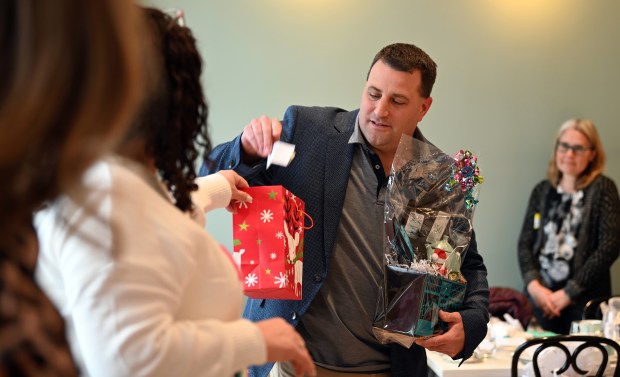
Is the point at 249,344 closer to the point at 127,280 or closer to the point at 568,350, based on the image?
the point at 127,280

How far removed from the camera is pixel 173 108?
0.98 meters

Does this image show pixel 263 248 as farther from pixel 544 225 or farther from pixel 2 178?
Result: pixel 544 225

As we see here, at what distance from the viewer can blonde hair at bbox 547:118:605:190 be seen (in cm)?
384

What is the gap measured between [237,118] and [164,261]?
306cm

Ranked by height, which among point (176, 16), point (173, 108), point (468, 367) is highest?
point (176, 16)

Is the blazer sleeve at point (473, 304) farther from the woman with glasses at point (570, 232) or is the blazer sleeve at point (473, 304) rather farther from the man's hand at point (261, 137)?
the woman with glasses at point (570, 232)

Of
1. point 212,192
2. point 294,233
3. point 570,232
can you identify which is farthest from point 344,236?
point 570,232

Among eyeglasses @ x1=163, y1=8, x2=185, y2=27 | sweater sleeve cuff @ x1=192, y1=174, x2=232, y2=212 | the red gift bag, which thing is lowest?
the red gift bag

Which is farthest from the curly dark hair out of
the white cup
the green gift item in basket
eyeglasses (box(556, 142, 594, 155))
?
eyeglasses (box(556, 142, 594, 155))

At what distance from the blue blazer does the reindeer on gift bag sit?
124 mm

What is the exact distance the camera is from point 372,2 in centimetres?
393

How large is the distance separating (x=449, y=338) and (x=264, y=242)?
59 centimetres

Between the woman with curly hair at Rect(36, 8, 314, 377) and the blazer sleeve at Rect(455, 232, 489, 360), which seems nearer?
the woman with curly hair at Rect(36, 8, 314, 377)

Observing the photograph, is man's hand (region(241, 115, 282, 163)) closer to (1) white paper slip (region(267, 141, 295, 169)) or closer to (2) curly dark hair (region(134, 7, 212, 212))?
(1) white paper slip (region(267, 141, 295, 169))
